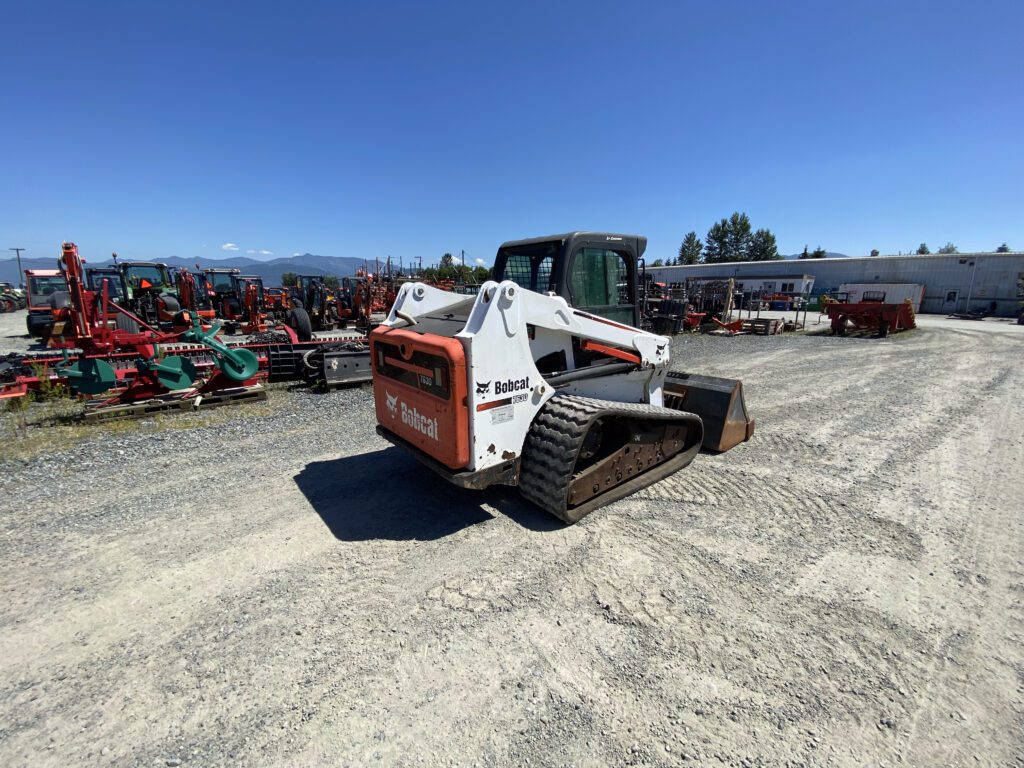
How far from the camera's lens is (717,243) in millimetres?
76312

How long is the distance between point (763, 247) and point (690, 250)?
13715 millimetres

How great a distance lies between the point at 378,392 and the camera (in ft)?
15.1

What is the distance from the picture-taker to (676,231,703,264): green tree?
83812 mm

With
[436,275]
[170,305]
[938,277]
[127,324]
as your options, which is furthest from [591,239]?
[938,277]

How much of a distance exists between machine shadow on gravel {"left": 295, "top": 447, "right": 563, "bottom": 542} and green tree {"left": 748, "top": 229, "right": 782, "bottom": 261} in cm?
8202

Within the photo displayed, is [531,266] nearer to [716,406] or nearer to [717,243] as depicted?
[716,406]

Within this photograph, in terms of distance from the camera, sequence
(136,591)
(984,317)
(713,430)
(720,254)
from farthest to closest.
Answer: (720,254), (984,317), (713,430), (136,591)

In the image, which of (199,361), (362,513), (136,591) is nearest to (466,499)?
(362,513)

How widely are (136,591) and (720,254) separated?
83.9 metres

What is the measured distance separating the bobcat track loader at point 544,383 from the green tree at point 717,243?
78.4 m

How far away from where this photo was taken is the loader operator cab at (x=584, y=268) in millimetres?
4418

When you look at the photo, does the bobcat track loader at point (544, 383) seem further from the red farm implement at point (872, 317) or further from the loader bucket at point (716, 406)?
the red farm implement at point (872, 317)

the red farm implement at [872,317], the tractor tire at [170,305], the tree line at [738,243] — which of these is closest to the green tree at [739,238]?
the tree line at [738,243]

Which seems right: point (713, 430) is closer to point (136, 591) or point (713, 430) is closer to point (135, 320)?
point (136, 591)
